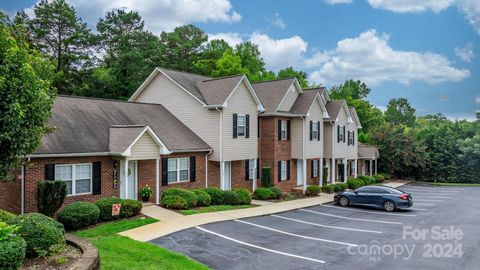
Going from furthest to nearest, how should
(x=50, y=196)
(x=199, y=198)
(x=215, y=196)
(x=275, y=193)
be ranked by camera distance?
1. (x=275, y=193)
2. (x=215, y=196)
3. (x=199, y=198)
4. (x=50, y=196)

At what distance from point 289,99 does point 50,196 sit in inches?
756

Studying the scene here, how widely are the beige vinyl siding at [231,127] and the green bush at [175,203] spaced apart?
5806 millimetres

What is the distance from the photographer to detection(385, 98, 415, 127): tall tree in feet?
323

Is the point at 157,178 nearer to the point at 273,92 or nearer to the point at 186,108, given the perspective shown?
the point at 186,108

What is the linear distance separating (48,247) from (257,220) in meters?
10.7

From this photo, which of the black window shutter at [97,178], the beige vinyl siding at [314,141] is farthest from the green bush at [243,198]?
the beige vinyl siding at [314,141]

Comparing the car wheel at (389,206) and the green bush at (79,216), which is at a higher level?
the green bush at (79,216)

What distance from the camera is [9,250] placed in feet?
23.2

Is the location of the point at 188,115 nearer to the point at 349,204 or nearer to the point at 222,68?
the point at 349,204

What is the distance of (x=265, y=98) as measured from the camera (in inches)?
1154

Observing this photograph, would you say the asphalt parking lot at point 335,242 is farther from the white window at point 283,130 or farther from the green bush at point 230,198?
the white window at point 283,130

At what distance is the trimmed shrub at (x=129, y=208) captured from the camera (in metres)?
16.6

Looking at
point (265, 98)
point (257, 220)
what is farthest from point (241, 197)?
point (265, 98)

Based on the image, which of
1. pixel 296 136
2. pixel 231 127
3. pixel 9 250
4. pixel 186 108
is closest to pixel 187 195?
pixel 231 127
